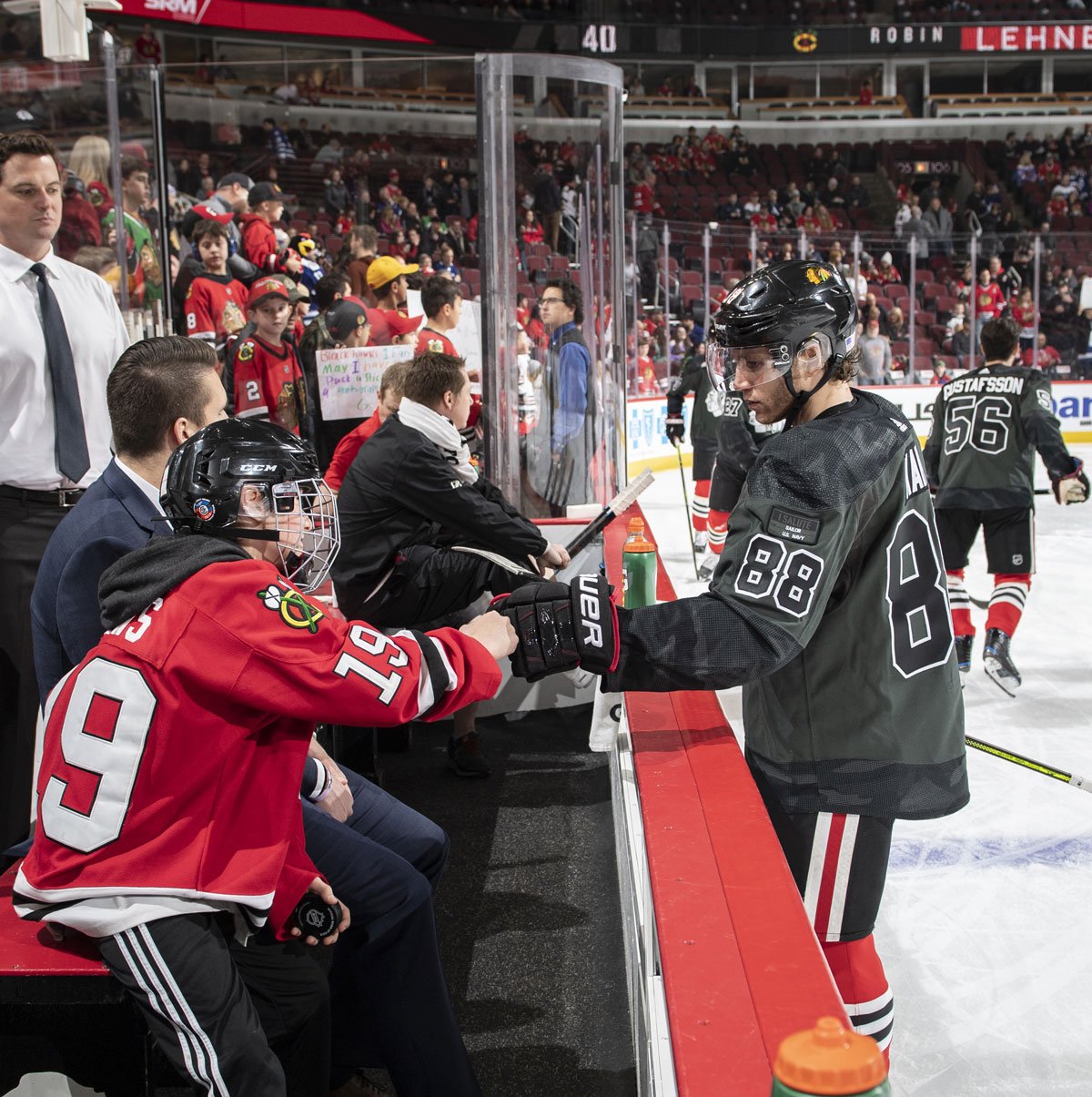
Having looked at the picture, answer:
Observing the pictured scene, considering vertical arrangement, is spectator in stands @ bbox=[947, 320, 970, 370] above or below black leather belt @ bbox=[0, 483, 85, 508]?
above

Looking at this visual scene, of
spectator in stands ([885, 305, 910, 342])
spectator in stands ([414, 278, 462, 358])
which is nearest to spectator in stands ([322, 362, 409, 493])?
spectator in stands ([414, 278, 462, 358])

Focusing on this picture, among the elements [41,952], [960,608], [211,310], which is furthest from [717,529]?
[41,952]

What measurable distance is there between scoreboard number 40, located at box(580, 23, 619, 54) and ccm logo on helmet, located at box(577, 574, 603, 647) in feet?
67.8

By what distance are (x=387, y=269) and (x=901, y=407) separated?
7167 mm

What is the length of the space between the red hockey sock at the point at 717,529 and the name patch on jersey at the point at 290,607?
489 centimetres

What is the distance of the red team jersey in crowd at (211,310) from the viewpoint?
4.82 m

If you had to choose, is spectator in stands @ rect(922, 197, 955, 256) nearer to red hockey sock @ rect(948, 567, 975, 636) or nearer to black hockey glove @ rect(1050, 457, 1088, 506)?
black hockey glove @ rect(1050, 457, 1088, 506)

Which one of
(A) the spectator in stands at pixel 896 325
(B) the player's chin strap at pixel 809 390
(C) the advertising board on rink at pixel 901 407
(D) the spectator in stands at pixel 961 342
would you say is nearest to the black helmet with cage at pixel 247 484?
(B) the player's chin strap at pixel 809 390

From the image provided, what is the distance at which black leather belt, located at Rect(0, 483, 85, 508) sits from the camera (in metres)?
2.41

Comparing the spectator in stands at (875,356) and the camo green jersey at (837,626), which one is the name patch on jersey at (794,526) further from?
the spectator in stands at (875,356)

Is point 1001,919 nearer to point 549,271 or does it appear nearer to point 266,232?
point 549,271

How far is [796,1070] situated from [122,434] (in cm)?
150

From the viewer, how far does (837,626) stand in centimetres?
157

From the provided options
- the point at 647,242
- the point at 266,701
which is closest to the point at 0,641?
the point at 266,701
